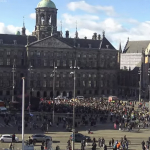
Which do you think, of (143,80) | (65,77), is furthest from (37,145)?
(143,80)

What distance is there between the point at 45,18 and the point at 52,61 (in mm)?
10748

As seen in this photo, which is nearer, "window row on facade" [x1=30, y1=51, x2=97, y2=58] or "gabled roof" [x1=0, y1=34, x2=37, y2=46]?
"gabled roof" [x1=0, y1=34, x2=37, y2=46]

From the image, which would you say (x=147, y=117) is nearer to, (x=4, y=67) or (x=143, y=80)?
(x=4, y=67)

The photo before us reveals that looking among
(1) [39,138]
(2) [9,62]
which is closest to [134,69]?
(2) [9,62]

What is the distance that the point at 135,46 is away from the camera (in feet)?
412

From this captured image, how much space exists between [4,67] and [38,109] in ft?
100

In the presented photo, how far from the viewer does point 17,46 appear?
97.7m

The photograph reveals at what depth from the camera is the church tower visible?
4073 inches

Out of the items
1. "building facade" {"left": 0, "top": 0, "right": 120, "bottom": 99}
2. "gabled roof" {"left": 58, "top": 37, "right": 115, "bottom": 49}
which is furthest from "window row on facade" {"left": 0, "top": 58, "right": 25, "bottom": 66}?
"gabled roof" {"left": 58, "top": 37, "right": 115, "bottom": 49}

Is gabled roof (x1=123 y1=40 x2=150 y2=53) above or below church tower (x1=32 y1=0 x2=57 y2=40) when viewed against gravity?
below

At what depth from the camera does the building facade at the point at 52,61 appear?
9731 cm

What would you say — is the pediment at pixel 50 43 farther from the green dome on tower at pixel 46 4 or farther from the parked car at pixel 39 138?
the parked car at pixel 39 138

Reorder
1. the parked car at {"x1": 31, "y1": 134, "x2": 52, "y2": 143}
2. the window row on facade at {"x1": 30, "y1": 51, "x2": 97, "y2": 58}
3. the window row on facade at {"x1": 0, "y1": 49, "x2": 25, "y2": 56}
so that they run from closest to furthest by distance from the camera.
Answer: the parked car at {"x1": 31, "y1": 134, "x2": 52, "y2": 143}, the window row on facade at {"x1": 0, "y1": 49, "x2": 25, "y2": 56}, the window row on facade at {"x1": 30, "y1": 51, "x2": 97, "y2": 58}

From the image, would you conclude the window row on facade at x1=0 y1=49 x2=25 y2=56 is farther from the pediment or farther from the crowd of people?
the crowd of people
